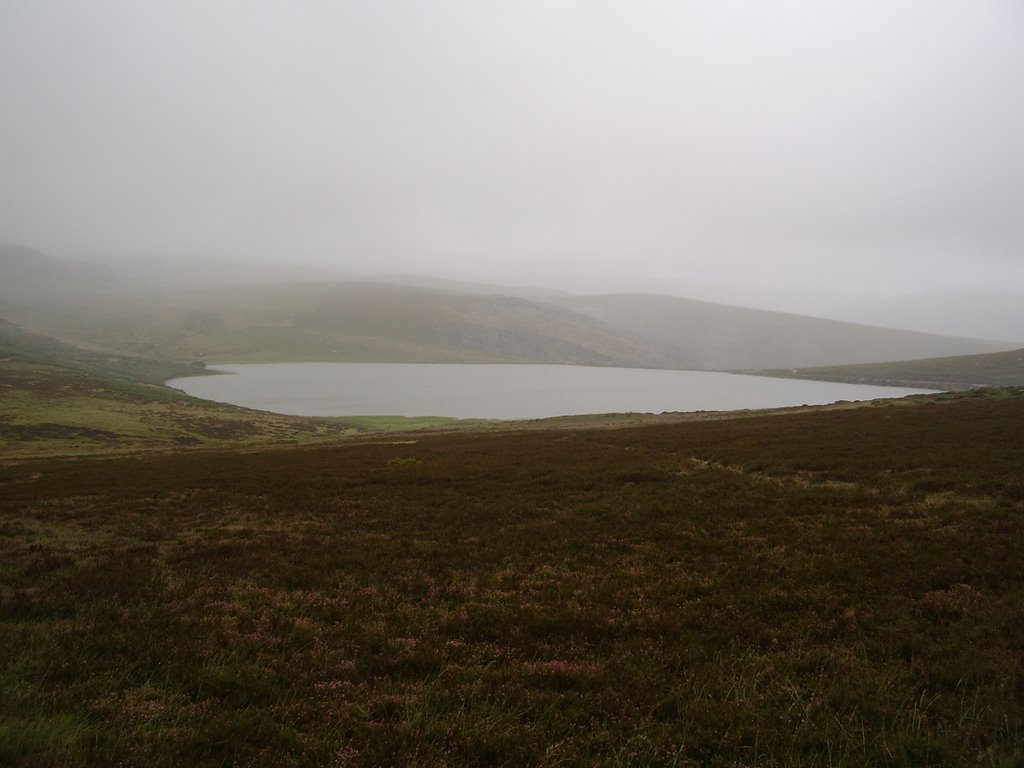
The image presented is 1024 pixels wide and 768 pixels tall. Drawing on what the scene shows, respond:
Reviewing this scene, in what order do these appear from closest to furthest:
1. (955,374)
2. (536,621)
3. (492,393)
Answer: (536,621), (492,393), (955,374)

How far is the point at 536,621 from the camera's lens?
1034cm

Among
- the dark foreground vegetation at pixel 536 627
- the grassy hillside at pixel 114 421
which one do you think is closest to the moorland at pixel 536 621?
the dark foreground vegetation at pixel 536 627

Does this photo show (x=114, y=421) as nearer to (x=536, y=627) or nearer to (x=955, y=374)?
(x=536, y=627)

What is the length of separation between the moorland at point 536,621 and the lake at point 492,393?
286 feet

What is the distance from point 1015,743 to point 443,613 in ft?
30.2

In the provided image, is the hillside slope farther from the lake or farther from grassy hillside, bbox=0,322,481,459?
the lake

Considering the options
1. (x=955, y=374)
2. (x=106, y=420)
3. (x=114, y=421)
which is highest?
(x=955, y=374)

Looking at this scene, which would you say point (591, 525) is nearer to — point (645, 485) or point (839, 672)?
point (645, 485)

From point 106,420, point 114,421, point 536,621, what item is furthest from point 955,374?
point 106,420

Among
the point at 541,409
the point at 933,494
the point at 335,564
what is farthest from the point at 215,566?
the point at 541,409

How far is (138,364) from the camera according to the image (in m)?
181

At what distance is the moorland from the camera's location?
255 inches

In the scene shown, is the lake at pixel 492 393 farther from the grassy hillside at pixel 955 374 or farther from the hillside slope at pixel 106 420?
the hillside slope at pixel 106 420

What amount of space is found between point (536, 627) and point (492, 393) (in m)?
139
